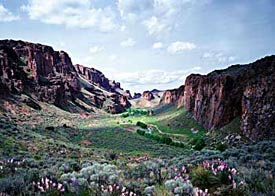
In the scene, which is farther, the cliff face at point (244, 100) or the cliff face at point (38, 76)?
the cliff face at point (38, 76)

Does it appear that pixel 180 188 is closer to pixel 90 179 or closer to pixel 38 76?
pixel 90 179

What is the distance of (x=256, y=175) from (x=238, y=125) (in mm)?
50799

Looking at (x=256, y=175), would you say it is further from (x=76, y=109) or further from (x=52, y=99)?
(x=76, y=109)

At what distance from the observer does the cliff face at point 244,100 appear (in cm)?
4631

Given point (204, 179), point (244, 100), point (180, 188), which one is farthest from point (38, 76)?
point (180, 188)

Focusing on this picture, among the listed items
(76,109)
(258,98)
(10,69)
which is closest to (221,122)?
(258,98)

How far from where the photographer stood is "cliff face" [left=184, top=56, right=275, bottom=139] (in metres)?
46.3

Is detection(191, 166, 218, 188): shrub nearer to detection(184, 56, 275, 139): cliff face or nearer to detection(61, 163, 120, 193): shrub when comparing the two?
detection(61, 163, 120, 193): shrub

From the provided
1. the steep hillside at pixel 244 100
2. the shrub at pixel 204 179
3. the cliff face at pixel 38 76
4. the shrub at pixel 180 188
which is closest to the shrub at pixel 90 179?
the shrub at pixel 180 188

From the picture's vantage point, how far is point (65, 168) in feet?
39.7

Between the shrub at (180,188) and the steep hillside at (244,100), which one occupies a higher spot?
the steep hillside at (244,100)

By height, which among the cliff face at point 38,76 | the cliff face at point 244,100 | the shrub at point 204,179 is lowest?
the shrub at point 204,179

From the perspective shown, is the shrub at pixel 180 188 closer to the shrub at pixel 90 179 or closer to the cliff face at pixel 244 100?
the shrub at pixel 90 179

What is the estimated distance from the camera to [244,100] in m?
55.7
